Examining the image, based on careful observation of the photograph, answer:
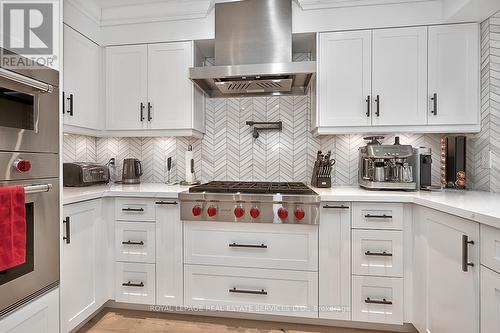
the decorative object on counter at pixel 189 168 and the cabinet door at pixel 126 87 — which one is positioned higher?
the cabinet door at pixel 126 87

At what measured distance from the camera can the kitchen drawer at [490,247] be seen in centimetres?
111

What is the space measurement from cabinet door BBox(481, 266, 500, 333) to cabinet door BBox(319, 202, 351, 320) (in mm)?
764

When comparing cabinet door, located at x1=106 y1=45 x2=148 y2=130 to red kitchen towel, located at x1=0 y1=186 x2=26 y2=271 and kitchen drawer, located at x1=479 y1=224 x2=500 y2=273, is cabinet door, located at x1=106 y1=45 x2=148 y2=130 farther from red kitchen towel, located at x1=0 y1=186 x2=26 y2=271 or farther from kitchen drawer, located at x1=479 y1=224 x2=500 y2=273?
kitchen drawer, located at x1=479 y1=224 x2=500 y2=273

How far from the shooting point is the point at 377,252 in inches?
73.4

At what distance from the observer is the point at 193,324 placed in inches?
79.5

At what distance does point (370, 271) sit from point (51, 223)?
1.89 meters

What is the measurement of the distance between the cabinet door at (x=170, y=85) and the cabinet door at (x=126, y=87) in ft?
0.25

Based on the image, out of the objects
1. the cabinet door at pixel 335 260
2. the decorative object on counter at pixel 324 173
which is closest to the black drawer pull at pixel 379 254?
the cabinet door at pixel 335 260

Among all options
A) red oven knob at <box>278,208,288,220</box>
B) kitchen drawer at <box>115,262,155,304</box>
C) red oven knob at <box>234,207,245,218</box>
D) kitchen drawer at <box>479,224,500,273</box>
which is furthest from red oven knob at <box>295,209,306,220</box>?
kitchen drawer at <box>115,262,155,304</box>

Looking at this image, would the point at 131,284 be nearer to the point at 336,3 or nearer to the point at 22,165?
the point at 22,165

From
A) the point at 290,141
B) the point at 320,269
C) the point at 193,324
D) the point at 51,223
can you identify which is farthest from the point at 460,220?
the point at 51,223

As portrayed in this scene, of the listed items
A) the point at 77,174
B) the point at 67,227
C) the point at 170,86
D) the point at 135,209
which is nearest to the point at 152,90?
the point at 170,86

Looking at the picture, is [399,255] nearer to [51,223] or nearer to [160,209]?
[160,209]

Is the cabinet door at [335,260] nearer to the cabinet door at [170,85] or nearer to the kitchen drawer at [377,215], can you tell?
the kitchen drawer at [377,215]
